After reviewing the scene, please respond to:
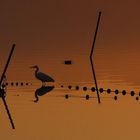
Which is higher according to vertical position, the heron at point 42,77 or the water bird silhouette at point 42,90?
the heron at point 42,77

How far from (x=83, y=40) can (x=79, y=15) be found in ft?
0.30

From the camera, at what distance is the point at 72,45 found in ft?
5.14

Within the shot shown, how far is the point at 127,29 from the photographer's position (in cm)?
157

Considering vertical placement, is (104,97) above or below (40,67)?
below

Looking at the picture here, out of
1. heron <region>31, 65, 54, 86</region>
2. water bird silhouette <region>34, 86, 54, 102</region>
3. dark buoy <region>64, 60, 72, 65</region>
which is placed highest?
dark buoy <region>64, 60, 72, 65</region>

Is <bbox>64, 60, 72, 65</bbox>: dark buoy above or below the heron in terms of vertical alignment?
above

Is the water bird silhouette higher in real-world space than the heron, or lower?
lower

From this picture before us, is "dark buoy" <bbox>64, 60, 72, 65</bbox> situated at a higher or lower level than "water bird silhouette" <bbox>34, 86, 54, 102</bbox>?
higher

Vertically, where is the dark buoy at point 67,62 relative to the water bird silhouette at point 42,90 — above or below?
above

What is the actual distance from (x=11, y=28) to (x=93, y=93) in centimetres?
37

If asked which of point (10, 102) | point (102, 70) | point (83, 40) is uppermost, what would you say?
point (83, 40)

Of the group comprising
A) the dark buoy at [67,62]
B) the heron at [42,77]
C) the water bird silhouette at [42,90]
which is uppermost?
the dark buoy at [67,62]

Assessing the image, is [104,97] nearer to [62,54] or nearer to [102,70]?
[102,70]

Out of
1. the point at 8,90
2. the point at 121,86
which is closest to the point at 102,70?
the point at 121,86
